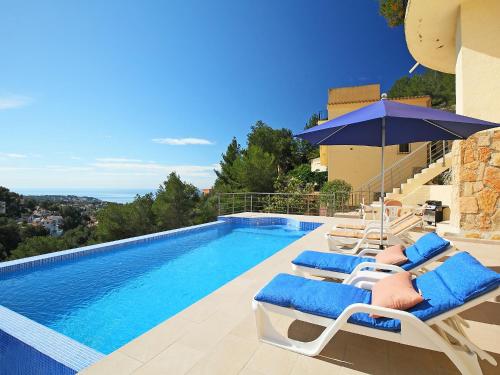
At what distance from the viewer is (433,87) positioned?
29.3m

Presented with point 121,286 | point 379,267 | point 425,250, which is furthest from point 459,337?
point 121,286

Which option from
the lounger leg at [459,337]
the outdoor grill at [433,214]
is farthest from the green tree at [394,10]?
the lounger leg at [459,337]

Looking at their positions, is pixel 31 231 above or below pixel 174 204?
below

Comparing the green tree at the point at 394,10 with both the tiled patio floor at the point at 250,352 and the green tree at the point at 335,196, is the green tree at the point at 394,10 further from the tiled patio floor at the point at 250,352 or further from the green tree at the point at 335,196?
the tiled patio floor at the point at 250,352

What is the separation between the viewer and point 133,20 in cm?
→ 1223

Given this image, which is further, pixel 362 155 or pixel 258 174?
pixel 258 174

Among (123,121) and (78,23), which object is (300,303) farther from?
(123,121)

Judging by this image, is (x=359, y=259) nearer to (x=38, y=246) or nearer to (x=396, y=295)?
(x=396, y=295)

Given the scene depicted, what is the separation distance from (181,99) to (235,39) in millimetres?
6753

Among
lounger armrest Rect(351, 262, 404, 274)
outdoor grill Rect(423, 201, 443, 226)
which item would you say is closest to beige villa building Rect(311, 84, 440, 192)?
outdoor grill Rect(423, 201, 443, 226)

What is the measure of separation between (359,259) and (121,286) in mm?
4496

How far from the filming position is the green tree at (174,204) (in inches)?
880

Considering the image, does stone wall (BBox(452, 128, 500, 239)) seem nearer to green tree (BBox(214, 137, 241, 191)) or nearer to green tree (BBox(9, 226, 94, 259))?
green tree (BBox(214, 137, 241, 191))

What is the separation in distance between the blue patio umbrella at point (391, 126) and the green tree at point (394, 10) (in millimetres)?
10031
